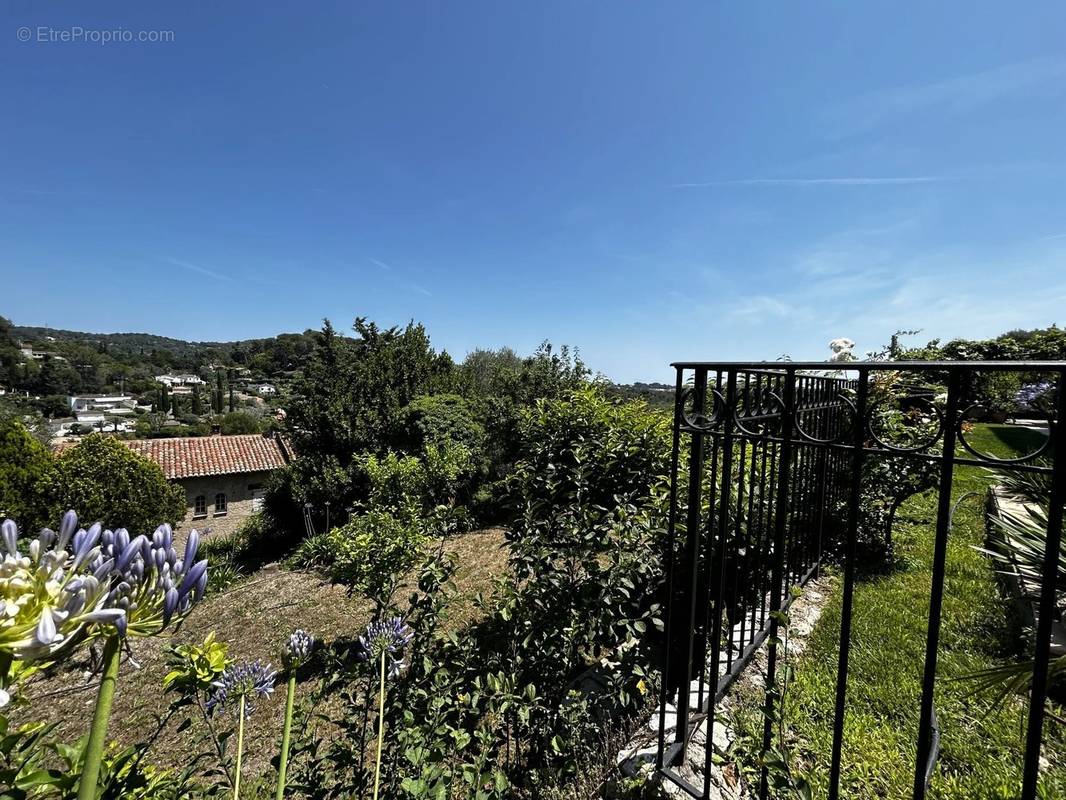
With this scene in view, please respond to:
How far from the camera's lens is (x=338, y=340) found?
14.3 m

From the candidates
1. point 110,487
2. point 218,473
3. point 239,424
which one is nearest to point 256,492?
point 218,473

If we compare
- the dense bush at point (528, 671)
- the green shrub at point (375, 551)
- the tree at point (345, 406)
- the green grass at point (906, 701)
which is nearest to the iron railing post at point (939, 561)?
the green grass at point (906, 701)

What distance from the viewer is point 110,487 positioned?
34.5 ft

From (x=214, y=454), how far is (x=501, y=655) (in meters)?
22.6

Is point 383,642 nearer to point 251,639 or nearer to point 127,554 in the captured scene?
point 127,554

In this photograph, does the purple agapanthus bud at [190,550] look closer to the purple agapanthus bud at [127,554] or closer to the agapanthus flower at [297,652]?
the purple agapanthus bud at [127,554]

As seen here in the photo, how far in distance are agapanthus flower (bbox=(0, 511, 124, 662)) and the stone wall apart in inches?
831

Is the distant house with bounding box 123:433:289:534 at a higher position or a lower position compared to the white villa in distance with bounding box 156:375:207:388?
lower

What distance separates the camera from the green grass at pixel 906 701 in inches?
75.4

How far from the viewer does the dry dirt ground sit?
14.2 feet

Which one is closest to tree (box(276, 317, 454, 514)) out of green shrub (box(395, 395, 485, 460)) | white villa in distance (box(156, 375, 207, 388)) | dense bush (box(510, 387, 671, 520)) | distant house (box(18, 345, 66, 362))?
green shrub (box(395, 395, 485, 460))

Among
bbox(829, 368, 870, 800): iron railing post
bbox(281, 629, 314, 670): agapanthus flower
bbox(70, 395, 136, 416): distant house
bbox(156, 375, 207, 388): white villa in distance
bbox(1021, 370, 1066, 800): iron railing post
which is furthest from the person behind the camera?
bbox(156, 375, 207, 388): white villa in distance

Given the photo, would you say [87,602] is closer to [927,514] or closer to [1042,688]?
[1042,688]

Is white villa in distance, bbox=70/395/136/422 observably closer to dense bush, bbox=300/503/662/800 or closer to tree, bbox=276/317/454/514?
tree, bbox=276/317/454/514
